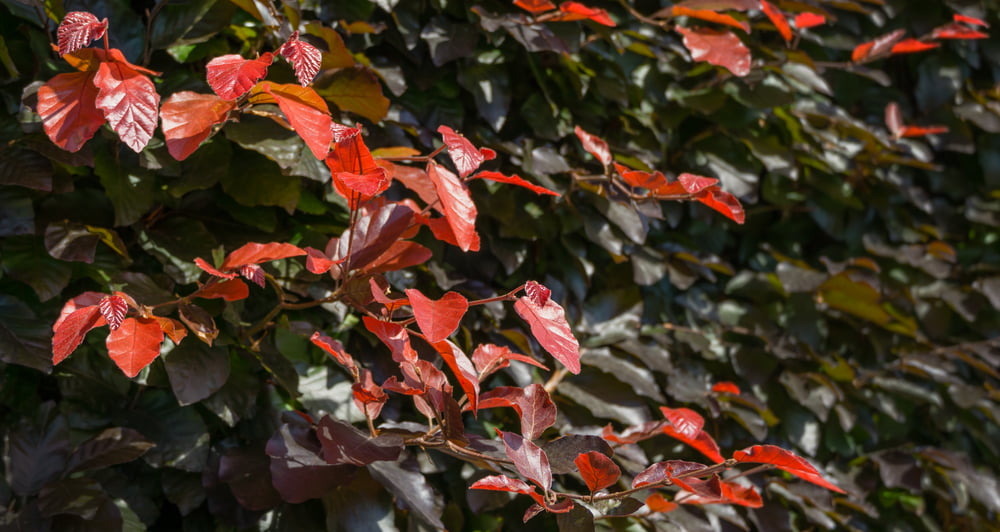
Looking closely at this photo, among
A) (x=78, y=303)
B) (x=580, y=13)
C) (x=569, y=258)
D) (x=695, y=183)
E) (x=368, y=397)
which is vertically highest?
(x=580, y=13)

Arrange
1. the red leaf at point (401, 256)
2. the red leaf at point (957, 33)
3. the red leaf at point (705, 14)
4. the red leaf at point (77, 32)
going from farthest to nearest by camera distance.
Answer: the red leaf at point (957, 33) < the red leaf at point (705, 14) < the red leaf at point (401, 256) < the red leaf at point (77, 32)

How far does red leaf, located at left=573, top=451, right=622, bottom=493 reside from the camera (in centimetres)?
83

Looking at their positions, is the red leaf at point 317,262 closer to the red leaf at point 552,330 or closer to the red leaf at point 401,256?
the red leaf at point 401,256

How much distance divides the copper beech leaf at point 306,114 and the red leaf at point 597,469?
0.43 meters

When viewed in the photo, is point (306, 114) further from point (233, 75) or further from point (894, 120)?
point (894, 120)

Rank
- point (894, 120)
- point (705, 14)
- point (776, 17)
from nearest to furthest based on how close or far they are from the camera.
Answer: point (705, 14) < point (776, 17) < point (894, 120)

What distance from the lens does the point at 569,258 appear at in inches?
55.2

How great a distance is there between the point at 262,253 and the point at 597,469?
0.46m

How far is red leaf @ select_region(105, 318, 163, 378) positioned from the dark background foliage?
115 millimetres

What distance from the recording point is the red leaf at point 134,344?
777 millimetres

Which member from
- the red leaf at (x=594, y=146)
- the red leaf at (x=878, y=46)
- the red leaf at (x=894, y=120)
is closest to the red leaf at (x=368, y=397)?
the red leaf at (x=594, y=146)

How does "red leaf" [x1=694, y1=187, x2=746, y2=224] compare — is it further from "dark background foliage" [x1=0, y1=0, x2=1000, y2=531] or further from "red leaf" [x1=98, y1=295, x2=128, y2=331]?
"red leaf" [x1=98, y1=295, x2=128, y2=331]

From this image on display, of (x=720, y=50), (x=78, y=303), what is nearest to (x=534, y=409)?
(x=78, y=303)

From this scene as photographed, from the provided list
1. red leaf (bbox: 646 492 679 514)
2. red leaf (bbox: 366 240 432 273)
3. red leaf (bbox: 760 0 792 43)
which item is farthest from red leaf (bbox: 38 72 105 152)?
red leaf (bbox: 760 0 792 43)
